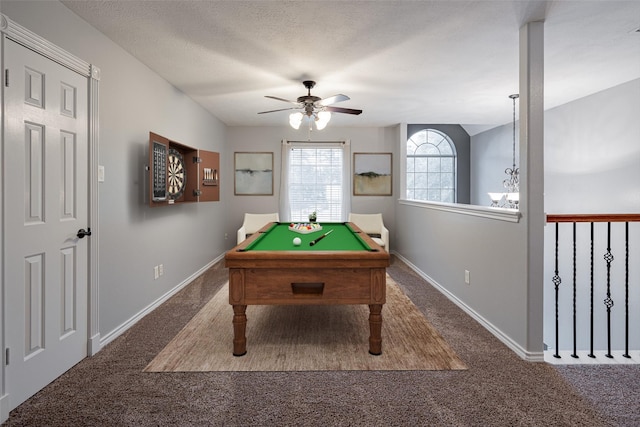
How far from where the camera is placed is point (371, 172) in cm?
638

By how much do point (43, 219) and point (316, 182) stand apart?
15.4 feet

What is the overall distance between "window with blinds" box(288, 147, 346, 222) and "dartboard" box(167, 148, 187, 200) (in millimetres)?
2671

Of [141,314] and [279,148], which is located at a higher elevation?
[279,148]

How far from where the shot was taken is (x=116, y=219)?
2.83 meters

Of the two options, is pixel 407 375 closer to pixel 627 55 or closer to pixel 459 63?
pixel 459 63

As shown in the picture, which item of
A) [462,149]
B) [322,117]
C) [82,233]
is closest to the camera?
[82,233]

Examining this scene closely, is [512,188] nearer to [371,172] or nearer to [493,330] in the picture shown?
[371,172]

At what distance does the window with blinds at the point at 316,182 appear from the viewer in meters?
6.38

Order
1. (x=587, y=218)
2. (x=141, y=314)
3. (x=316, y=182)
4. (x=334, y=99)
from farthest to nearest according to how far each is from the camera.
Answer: (x=316, y=182), (x=334, y=99), (x=141, y=314), (x=587, y=218)

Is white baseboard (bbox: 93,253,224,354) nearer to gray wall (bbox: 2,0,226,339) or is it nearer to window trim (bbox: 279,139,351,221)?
gray wall (bbox: 2,0,226,339)

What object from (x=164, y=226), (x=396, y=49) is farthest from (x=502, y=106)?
(x=164, y=226)

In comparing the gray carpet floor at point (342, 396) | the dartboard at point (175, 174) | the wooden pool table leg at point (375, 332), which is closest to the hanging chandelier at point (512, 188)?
the gray carpet floor at point (342, 396)

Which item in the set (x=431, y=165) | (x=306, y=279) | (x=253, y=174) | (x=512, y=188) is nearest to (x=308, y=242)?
(x=306, y=279)

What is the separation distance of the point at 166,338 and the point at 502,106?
199 inches
